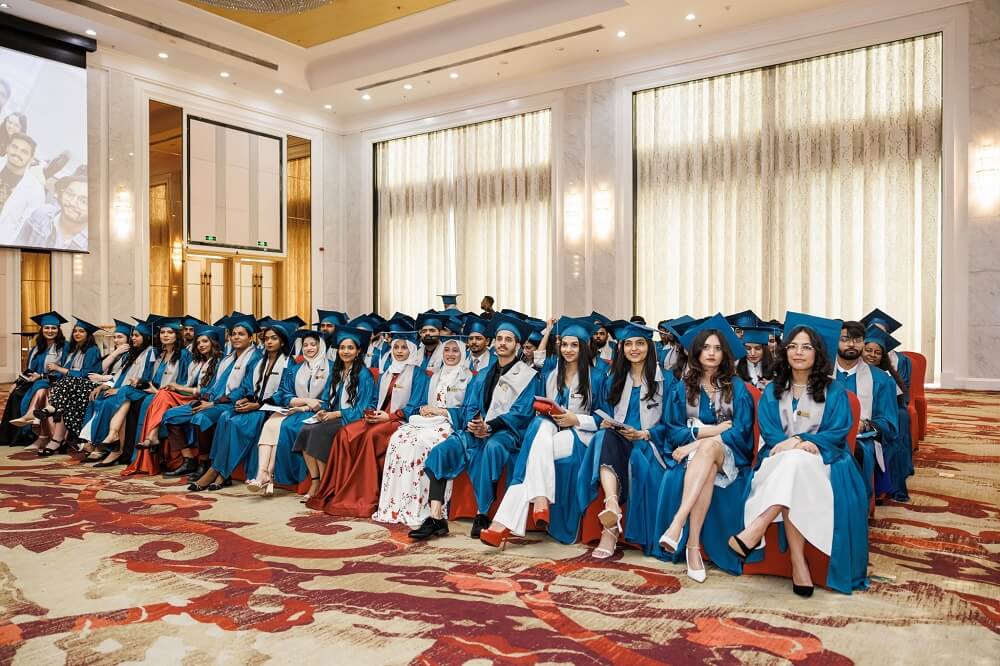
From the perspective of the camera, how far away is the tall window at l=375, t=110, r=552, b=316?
535 inches

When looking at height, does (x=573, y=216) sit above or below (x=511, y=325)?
above

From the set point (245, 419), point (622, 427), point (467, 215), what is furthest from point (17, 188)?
point (622, 427)

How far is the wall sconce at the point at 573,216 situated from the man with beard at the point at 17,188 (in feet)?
28.1

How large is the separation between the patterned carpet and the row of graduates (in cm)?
26

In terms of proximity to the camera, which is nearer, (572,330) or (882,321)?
(572,330)

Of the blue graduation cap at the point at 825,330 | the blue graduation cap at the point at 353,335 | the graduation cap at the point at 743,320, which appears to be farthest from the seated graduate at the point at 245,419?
the graduation cap at the point at 743,320

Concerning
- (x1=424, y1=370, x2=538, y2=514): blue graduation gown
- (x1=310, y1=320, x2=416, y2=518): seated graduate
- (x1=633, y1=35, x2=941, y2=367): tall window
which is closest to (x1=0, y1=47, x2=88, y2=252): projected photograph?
(x1=310, y1=320, x2=416, y2=518): seated graduate

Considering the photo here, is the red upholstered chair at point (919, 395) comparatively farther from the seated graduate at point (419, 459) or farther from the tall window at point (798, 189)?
the seated graduate at point (419, 459)

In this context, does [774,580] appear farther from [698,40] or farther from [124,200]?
[124,200]

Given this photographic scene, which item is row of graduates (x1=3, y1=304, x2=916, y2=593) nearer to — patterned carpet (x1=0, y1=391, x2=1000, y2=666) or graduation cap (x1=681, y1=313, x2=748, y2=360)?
graduation cap (x1=681, y1=313, x2=748, y2=360)

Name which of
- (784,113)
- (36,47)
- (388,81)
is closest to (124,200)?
(36,47)

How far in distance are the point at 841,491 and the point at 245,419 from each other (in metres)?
4.35

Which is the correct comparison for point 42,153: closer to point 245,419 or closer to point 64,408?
point 64,408

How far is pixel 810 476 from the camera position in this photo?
3418mm
